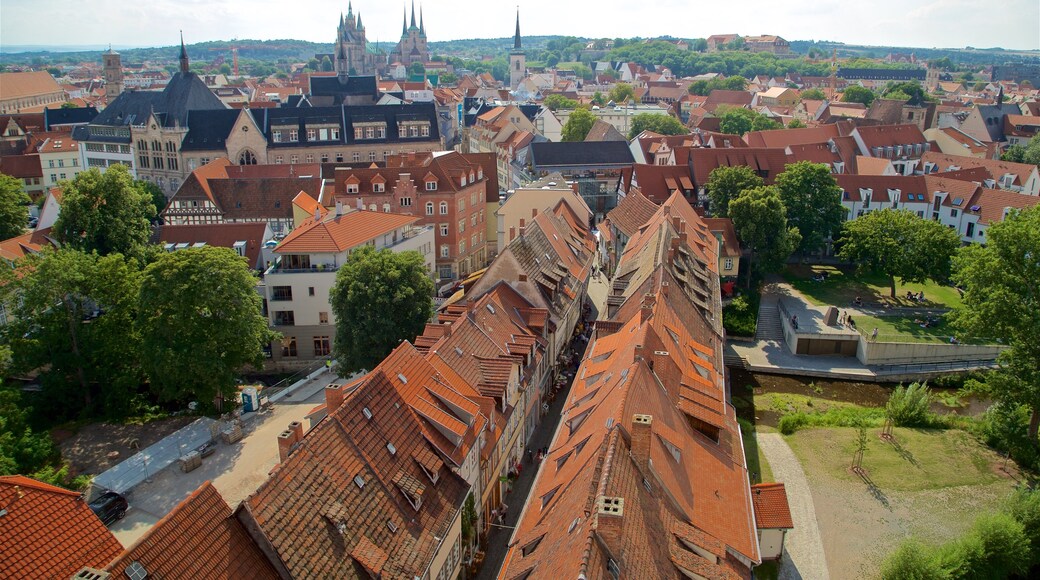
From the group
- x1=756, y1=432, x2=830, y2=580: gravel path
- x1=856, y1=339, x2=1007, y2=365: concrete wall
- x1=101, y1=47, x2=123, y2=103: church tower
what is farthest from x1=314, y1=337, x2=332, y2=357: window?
x1=101, y1=47, x2=123, y2=103: church tower

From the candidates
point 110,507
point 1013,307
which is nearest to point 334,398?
point 110,507

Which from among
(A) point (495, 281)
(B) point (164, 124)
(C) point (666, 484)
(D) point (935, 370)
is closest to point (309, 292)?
(A) point (495, 281)

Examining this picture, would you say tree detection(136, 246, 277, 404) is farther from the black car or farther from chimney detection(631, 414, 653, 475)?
chimney detection(631, 414, 653, 475)

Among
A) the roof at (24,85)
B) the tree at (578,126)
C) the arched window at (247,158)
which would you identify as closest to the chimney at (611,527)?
the arched window at (247,158)

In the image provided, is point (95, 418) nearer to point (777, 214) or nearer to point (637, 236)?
point (637, 236)

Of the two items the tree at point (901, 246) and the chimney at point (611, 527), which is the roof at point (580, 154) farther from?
the chimney at point (611, 527)

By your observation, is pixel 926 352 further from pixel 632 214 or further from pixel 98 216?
pixel 98 216
